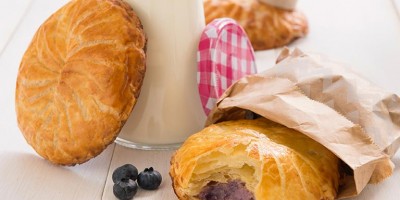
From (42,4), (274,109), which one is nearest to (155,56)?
(274,109)

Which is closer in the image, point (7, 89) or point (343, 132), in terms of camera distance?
point (343, 132)

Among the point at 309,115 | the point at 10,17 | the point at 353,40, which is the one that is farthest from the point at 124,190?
the point at 10,17

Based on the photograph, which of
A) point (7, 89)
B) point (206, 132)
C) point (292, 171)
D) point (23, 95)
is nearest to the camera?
point (292, 171)

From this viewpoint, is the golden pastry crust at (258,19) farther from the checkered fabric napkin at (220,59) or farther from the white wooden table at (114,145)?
the checkered fabric napkin at (220,59)

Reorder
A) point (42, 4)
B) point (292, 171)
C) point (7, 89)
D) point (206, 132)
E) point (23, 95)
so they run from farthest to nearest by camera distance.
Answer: point (42, 4)
point (7, 89)
point (23, 95)
point (206, 132)
point (292, 171)

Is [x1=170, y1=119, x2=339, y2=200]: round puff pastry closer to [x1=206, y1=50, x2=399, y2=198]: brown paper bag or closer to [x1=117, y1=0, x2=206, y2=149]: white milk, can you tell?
[x1=206, y1=50, x2=399, y2=198]: brown paper bag

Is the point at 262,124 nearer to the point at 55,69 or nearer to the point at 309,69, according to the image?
the point at 309,69

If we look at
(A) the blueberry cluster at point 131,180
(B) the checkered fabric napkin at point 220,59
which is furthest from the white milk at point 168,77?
(A) the blueberry cluster at point 131,180
